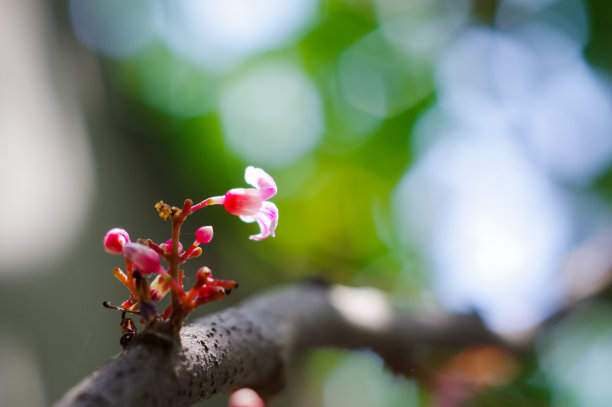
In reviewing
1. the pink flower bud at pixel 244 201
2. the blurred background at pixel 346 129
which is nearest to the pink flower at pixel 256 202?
the pink flower bud at pixel 244 201

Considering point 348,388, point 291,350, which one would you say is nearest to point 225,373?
point 291,350

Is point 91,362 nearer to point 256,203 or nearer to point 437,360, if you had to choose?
point 256,203

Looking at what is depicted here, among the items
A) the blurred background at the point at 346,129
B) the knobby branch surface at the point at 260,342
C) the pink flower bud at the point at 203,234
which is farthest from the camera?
the blurred background at the point at 346,129

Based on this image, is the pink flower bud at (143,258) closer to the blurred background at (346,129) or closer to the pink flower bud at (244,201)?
the pink flower bud at (244,201)

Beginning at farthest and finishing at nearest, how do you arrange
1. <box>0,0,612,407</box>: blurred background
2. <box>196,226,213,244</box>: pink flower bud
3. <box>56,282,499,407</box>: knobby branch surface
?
<box>0,0,612,407</box>: blurred background → <box>196,226,213,244</box>: pink flower bud → <box>56,282,499,407</box>: knobby branch surface

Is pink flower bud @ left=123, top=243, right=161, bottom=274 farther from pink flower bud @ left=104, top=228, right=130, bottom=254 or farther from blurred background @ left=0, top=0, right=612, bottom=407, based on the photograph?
blurred background @ left=0, top=0, right=612, bottom=407

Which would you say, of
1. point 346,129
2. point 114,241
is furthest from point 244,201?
point 346,129

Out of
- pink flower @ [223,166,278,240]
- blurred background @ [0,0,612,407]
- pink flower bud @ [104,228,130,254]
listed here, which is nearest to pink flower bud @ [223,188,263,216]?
pink flower @ [223,166,278,240]

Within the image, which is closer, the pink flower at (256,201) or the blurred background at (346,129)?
the pink flower at (256,201)
